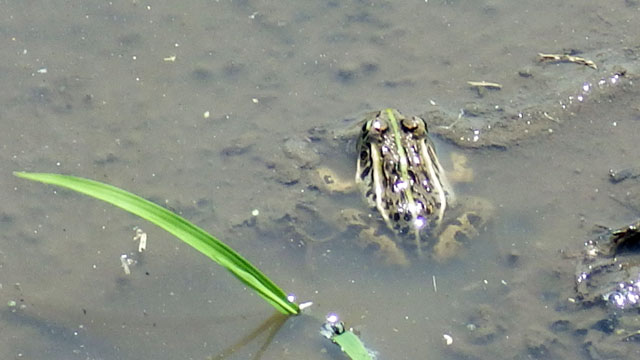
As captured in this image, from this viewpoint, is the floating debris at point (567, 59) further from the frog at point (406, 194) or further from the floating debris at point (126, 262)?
the floating debris at point (126, 262)

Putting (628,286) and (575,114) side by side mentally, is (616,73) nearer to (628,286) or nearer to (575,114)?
(575,114)

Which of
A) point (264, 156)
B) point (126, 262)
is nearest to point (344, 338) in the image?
point (126, 262)

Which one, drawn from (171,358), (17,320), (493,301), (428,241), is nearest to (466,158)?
(428,241)

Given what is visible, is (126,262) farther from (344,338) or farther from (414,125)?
(414,125)

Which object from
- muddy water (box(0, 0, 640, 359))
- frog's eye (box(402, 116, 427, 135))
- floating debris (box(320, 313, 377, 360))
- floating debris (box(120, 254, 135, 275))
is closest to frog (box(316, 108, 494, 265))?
frog's eye (box(402, 116, 427, 135))

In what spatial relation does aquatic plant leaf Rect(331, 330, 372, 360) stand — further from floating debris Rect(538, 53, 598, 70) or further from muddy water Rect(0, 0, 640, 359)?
floating debris Rect(538, 53, 598, 70)
